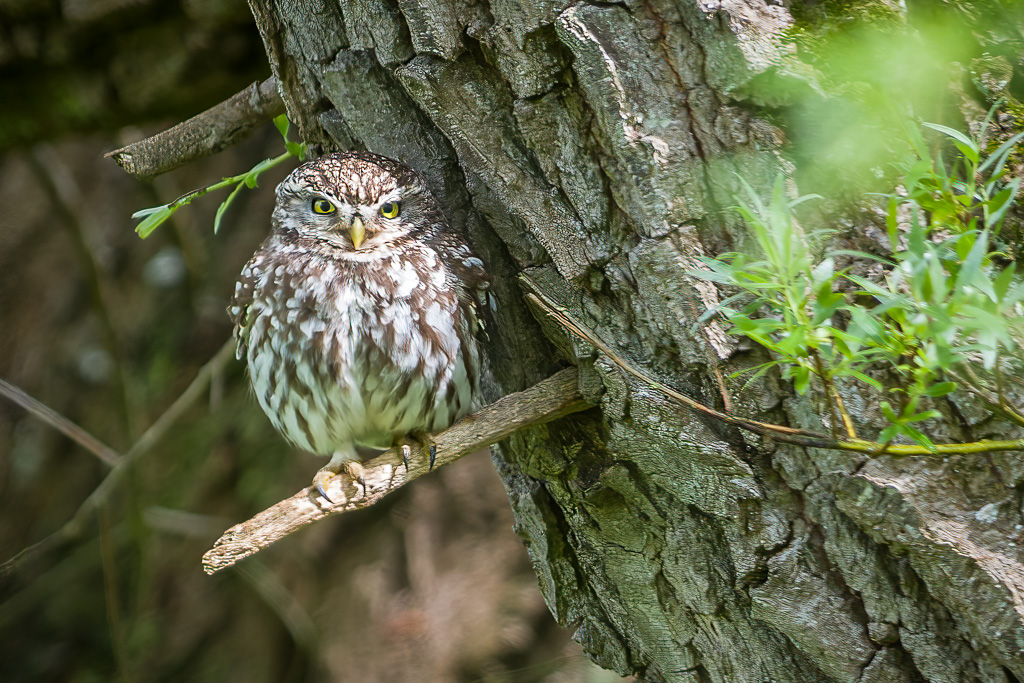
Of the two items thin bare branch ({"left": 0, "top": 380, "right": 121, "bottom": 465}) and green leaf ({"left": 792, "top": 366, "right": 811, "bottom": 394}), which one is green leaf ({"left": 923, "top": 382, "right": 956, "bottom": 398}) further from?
thin bare branch ({"left": 0, "top": 380, "right": 121, "bottom": 465})

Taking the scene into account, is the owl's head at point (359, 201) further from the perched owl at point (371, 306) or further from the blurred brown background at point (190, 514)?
the blurred brown background at point (190, 514)

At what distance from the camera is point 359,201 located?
2094mm

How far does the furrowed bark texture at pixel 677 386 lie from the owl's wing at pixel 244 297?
57 centimetres

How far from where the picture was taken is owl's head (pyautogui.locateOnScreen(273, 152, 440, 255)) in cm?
205

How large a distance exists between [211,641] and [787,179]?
387cm

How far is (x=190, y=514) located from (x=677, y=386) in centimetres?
308

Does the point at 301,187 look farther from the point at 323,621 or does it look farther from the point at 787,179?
the point at 323,621

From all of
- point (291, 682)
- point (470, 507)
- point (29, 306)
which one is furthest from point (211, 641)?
point (29, 306)

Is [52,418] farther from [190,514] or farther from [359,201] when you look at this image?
[359,201]

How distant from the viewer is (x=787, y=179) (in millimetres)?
1574

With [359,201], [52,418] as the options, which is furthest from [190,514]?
[359,201]

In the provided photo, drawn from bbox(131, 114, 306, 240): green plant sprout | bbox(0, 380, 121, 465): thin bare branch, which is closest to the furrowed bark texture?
bbox(131, 114, 306, 240): green plant sprout

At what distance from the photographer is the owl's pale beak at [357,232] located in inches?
83.8

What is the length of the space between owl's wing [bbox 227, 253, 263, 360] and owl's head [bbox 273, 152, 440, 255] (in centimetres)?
16
